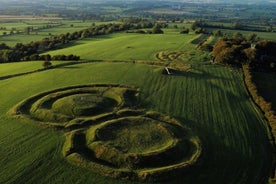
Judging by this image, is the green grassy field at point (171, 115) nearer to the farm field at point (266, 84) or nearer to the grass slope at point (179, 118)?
the grass slope at point (179, 118)

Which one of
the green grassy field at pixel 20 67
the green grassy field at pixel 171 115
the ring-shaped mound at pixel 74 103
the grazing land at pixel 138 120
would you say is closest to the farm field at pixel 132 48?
the green grassy field at pixel 171 115

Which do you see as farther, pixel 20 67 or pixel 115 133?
pixel 20 67

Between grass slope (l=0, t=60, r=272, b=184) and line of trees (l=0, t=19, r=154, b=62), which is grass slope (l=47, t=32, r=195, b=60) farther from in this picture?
grass slope (l=0, t=60, r=272, b=184)

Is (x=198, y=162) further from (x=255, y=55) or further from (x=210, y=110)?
(x=255, y=55)

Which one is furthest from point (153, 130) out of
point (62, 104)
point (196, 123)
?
point (62, 104)

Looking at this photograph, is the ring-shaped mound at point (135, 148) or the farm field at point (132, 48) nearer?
the ring-shaped mound at point (135, 148)

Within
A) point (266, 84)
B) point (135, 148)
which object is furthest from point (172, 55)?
point (135, 148)

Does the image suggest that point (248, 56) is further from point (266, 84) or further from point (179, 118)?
point (179, 118)
